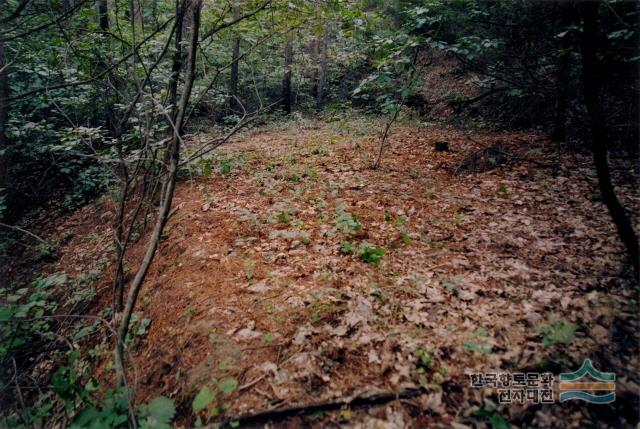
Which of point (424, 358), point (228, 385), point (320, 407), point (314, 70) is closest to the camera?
point (320, 407)

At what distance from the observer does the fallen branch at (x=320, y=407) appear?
103 inches

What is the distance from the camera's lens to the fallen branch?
103 inches

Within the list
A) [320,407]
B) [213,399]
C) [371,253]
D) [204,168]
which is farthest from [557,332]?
[204,168]

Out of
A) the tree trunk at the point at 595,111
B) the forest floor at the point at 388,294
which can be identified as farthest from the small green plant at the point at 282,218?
A: the tree trunk at the point at 595,111

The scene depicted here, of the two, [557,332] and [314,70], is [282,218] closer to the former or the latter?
[557,332]

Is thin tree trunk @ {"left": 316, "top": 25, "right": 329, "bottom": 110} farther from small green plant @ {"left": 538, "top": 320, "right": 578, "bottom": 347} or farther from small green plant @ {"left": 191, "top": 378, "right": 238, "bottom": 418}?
small green plant @ {"left": 191, "top": 378, "right": 238, "bottom": 418}

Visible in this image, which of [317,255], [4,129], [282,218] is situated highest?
[4,129]

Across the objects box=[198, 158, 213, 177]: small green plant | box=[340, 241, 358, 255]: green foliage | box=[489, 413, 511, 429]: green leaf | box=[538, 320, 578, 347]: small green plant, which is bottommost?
box=[489, 413, 511, 429]: green leaf

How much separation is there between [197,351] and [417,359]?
2163 mm

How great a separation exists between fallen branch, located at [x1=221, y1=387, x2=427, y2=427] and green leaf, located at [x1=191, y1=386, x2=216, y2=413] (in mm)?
229

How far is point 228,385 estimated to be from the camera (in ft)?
9.30

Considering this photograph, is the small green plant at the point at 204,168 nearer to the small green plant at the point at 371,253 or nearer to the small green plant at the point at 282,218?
the small green plant at the point at 282,218

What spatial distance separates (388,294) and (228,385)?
2006 mm

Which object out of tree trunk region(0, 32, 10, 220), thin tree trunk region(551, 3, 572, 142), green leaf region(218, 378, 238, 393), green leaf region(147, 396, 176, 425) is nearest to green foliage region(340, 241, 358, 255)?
green leaf region(218, 378, 238, 393)
